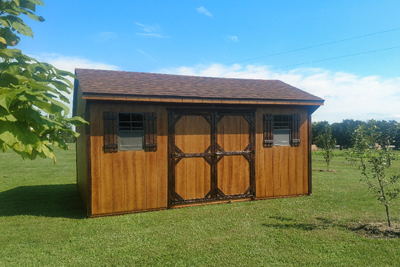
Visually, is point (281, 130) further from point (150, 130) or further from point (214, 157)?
point (150, 130)

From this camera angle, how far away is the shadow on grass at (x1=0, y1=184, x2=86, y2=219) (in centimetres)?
798

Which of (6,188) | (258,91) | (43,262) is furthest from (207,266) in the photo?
(6,188)

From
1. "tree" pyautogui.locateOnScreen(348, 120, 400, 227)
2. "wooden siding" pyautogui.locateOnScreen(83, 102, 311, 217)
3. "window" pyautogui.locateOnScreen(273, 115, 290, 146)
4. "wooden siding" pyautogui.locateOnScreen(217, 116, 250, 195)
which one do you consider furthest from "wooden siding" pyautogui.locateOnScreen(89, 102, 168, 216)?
"tree" pyautogui.locateOnScreen(348, 120, 400, 227)

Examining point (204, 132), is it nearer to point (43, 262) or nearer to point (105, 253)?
point (105, 253)

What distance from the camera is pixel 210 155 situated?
28.7ft

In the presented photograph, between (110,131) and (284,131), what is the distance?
573 centimetres

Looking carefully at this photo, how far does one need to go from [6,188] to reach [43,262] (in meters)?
8.89

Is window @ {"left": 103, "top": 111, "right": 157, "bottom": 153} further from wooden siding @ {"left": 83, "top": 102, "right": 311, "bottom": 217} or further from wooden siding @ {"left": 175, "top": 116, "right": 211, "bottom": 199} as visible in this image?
wooden siding @ {"left": 175, "top": 116, "right": 211, "bottom": 199}

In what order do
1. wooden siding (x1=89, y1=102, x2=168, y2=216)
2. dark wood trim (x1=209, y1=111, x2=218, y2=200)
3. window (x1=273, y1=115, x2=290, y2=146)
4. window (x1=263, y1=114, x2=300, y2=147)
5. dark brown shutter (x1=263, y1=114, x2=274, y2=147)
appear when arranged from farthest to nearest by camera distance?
window (x1=273, y1=115, x2=290, y2=146) → window (x1=263, y1=114, x2=300, y2=147) → dark brown shutter (x1=263, y1=114, x2=274, y2=147) → dark wood trim (x1=209, y1=111, x2=218, y2=200) → wooden siding (x1=89, y1=102, x2=168, y2=216)

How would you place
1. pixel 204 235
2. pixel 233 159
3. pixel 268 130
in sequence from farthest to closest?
1. pixel 268 130
2. pixel 233 159
3. pixel 204 235

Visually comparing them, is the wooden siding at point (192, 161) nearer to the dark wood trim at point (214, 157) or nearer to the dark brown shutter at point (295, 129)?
the dark wood trim at point (214, 157)

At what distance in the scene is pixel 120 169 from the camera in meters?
7.79

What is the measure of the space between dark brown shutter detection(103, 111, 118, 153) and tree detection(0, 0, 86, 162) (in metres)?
4.60

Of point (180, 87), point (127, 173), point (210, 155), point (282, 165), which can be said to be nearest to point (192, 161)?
point (210, 155)
